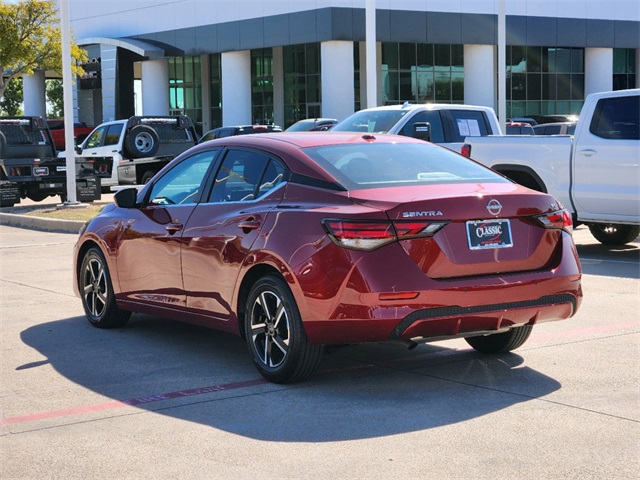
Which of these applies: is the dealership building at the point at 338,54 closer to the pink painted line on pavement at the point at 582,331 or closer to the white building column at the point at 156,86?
the white building column at the point at 156,86

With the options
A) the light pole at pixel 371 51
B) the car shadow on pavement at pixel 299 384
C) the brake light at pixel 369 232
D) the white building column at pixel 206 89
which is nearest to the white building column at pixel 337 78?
the white building column at pixel 206 89

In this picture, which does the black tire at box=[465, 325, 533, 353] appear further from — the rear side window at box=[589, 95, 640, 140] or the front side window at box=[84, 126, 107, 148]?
the front side window at box=[84, 126, 107, 148]

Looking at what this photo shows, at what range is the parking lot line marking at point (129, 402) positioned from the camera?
595 cm

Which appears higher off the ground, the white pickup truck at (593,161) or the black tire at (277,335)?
the white pickup truck at (593,161)

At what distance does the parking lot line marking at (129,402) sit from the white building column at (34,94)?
216 feet

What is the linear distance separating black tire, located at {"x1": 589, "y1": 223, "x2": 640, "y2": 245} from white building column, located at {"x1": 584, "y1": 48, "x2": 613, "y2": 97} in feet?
144

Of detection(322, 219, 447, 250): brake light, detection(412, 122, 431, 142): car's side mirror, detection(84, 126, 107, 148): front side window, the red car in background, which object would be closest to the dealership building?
the red car in background

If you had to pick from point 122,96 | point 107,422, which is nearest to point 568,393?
point 107,422

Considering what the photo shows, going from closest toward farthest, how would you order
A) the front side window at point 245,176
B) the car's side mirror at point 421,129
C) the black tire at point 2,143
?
the front side window at point 245,176
the car's side mirror at point 421,129
the black tire at point 2,143

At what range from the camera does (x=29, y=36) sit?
43344 mm

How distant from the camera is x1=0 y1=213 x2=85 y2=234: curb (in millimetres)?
19328

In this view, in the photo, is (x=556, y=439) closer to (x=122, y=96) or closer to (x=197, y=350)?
(x=197, y=350)

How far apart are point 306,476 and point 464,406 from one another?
1.50 m

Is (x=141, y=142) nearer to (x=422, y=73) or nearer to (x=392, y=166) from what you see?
(x=392, y=166)
